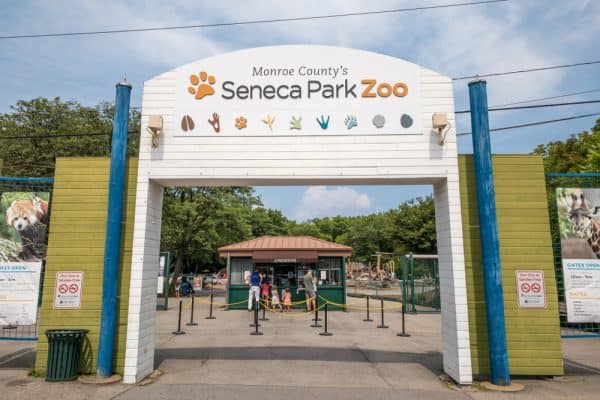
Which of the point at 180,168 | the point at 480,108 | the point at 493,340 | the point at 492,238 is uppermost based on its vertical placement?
the point at 480,108

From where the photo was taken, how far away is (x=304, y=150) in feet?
24.1

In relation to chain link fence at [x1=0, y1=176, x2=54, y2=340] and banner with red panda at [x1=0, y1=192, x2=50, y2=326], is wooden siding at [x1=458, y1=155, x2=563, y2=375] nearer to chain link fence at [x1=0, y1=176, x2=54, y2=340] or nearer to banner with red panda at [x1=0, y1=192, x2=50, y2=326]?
chain link fence at [x1=0, y1=176, x2=54, y2=340]

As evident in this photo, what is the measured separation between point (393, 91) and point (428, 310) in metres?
12.8

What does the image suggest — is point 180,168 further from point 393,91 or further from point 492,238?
point 492,238

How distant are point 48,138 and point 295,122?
67.6 feet

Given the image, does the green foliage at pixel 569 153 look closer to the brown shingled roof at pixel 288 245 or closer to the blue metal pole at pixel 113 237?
the brown shingled roof at pixel 288 245

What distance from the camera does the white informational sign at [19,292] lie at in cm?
759

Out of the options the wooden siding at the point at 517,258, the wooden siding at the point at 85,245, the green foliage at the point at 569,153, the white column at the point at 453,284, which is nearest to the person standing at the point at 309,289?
the white column at the point at 453,284

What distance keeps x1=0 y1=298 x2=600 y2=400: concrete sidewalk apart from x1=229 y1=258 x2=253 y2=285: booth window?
531 centimetres

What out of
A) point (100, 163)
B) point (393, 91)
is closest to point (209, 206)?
point (100, 163)

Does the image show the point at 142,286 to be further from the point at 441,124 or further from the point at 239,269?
the point at 239,269

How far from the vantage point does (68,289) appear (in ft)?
→ 23.5

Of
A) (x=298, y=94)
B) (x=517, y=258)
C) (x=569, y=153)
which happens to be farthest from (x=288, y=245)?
(x=569, y=153)

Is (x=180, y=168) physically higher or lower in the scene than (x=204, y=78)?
lower
